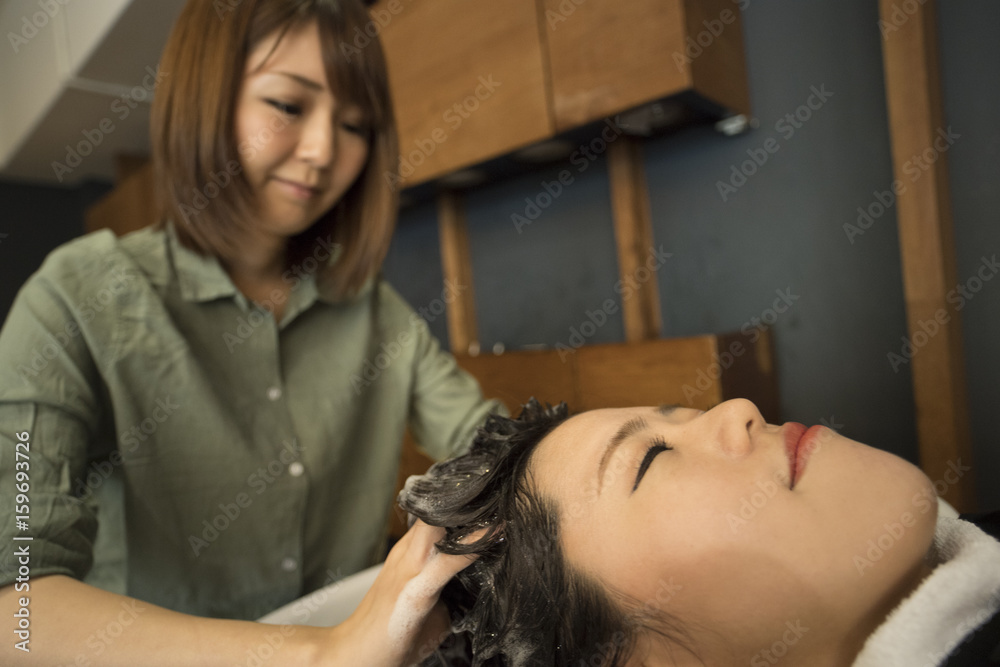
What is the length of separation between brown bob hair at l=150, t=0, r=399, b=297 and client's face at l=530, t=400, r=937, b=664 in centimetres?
74

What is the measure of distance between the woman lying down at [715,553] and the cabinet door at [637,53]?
3.60 ft

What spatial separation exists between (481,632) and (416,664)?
9 centimetres

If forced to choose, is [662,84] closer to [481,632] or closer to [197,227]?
[197,227]

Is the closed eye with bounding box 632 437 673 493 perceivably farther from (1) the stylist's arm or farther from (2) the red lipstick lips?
(1) the stylist's arm

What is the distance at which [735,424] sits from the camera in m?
0.55

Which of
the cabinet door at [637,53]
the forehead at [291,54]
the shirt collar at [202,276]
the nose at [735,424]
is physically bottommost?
the nose at [735,424]

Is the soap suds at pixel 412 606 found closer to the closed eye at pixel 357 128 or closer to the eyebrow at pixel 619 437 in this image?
the eyebrow at pixel 619 437

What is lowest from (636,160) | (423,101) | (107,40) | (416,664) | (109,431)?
(416,664)

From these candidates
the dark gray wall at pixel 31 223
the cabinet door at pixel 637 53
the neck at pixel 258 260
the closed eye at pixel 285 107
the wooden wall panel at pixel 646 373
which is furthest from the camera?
the dark gray wall at pixel 31 223

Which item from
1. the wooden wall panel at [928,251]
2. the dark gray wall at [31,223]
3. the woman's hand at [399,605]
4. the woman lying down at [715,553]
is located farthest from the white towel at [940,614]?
the dark gray wall at [31,223]

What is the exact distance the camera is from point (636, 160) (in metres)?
1.78

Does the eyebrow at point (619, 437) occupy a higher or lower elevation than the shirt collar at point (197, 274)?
lower

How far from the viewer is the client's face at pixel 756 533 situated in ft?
1.54

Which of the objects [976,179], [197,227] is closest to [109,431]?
[197,227]
